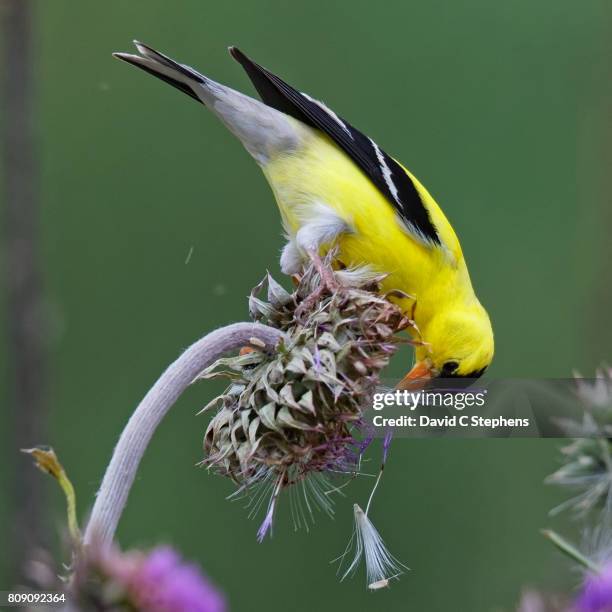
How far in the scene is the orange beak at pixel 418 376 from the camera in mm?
2471

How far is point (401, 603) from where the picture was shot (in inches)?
165

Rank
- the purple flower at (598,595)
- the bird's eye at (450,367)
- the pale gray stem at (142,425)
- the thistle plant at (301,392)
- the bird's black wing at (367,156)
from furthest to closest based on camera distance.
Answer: the bird's black wing at (367,156)
the bird's eye at (450,367)
the thistle plant at (301,392)
the pale gray stem at (142,425)
the purple flower at (598,595)

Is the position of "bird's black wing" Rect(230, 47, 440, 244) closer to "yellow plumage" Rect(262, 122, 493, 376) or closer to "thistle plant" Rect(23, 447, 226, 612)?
"yellow plumage" Rect(262, 122, 493, 376)

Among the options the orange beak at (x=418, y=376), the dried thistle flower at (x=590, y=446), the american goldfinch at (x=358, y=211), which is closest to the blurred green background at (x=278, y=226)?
A: the american goldfinch at (x=358, y=211)

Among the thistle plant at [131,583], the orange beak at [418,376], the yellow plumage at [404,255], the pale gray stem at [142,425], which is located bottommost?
the thistle plant at [131,583]

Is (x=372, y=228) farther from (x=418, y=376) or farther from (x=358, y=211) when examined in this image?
(x=418, y=376)

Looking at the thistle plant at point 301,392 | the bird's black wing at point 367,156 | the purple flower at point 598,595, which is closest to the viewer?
the purple flower at point 598,595

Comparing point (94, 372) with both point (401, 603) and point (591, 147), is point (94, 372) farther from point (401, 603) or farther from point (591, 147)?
point (591, 147)

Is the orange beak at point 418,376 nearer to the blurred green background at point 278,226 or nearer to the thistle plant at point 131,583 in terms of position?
the blurred green background at point 278,226

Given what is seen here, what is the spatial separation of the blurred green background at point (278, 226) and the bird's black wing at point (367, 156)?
115 centimetres

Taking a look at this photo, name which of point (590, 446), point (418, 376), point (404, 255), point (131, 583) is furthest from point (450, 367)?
point (131, 583)

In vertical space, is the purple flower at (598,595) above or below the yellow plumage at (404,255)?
below

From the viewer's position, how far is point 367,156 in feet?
9.60

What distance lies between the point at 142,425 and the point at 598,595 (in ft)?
2.45
